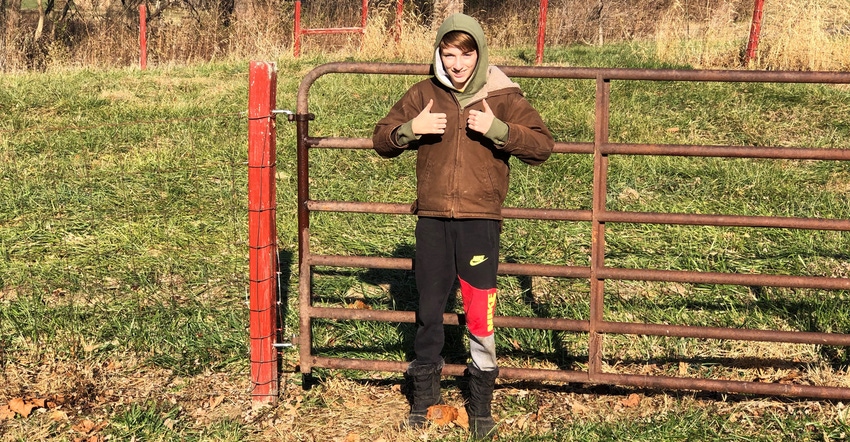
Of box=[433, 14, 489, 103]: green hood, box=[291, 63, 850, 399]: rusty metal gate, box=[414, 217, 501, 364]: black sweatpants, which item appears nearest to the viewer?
box=[433, 14, 489, 103]: green hood

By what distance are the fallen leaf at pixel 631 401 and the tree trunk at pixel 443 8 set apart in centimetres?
1333

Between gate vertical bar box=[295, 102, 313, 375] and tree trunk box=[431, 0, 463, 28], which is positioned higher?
tree trunk box=[431, 0, 463, 28]

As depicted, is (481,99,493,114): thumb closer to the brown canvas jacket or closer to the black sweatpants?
the brown canvas jacket

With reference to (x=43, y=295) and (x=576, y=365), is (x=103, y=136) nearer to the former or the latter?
(x=43, y=295)

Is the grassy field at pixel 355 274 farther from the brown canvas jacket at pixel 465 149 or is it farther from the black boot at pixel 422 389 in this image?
the brown canvas jacket at pixel 465 149

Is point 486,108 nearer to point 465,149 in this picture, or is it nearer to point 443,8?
point 465,149

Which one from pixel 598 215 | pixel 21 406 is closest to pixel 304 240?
pixel 598 215

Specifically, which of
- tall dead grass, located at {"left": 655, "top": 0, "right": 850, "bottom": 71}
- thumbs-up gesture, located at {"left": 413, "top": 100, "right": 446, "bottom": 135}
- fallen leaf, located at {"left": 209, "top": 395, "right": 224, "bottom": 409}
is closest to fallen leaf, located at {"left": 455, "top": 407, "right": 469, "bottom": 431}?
fallen leaf, located at {"left": 209, "top": 395, "right": 224, "bottom": 409}

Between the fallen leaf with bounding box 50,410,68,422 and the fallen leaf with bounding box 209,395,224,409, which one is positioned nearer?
the fallen leaf with bounding box 50,410,68,422

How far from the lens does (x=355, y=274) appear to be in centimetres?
564

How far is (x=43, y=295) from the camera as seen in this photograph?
5320 millimetres

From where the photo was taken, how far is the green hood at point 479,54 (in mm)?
3305

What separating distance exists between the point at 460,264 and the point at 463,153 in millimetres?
474

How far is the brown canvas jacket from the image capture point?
11.5 feet
